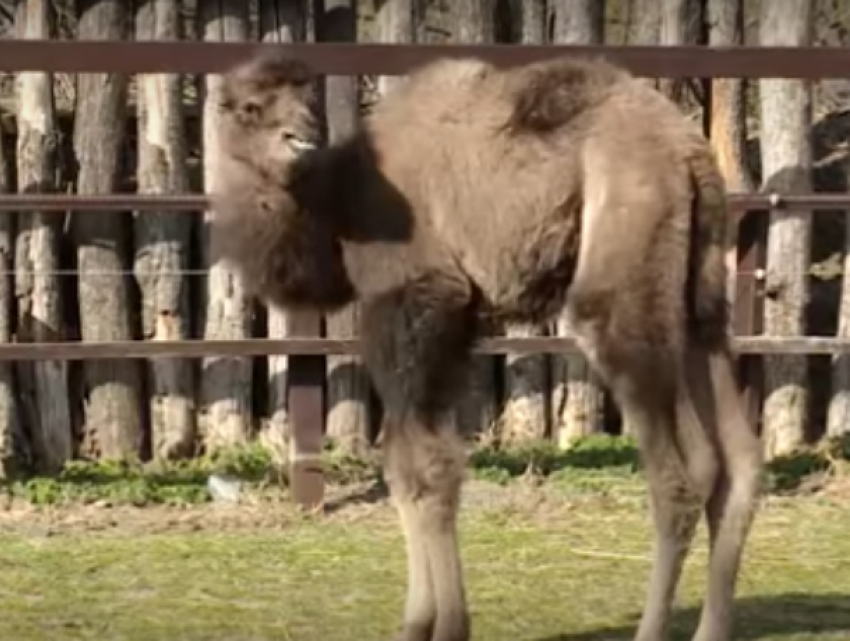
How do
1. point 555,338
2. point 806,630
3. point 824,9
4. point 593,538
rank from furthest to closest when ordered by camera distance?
point 824,9 → point 555,338 → point 593,538 → point 806,630

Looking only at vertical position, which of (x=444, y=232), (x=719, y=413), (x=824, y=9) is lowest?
(x=719, y=413)

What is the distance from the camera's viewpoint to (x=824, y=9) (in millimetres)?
13641

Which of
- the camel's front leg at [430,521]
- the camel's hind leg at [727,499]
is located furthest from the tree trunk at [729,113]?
the camel's front leg at [430,521]

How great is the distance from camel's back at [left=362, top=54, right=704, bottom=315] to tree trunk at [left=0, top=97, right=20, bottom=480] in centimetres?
392

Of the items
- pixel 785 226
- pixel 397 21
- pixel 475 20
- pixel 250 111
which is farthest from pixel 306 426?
pixel 250 111

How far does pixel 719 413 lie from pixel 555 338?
311 centimetres

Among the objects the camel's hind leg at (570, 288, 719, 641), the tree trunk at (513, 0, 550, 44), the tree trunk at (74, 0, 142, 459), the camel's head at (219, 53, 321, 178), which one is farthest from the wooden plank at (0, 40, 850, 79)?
the camel's hind leg at (570, 288, 719, 641)

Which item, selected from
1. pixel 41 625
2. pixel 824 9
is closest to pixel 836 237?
pixel 824 9

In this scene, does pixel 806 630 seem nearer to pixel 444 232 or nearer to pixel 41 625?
pixel 444 232

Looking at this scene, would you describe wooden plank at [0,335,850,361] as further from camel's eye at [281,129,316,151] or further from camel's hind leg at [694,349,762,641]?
camel's eye at [281,129,316,151]

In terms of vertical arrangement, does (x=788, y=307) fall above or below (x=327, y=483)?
above

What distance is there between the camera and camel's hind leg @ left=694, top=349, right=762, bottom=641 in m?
6.87

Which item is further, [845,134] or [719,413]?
[845,134]

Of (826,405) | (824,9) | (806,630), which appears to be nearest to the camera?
(806,630)
